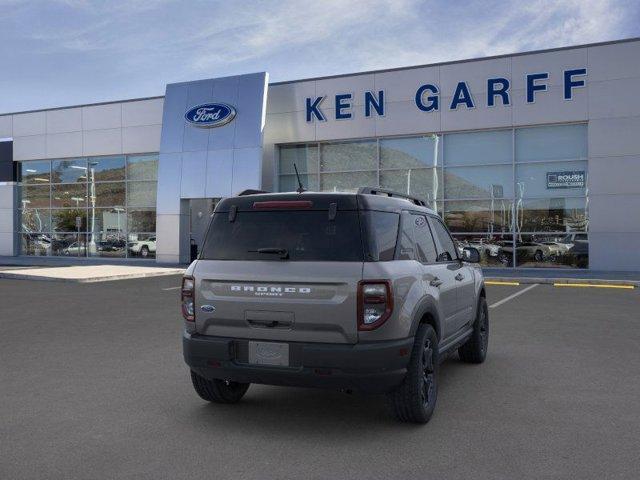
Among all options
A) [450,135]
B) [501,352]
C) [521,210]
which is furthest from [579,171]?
[501,352]

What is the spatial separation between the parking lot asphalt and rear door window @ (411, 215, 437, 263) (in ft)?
4.19

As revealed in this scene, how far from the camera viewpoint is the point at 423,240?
18.3 feet

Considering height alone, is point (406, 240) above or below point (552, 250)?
above

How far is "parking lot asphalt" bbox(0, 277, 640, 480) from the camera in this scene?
399cm

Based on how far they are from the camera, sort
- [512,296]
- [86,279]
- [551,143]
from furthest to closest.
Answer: [551,143] → [86,279] → [512,296]

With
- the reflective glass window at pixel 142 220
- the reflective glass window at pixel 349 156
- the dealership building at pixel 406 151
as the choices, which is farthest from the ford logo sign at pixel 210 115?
the reflective glass window at pixel 142 220

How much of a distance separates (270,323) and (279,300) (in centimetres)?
19

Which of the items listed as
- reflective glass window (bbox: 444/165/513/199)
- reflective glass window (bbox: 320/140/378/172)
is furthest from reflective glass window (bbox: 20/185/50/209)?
reflective glass window (bbox: 444/165/513/199)

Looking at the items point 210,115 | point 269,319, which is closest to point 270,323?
point 269,319

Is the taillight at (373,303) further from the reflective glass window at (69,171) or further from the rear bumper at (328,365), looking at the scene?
the reflective glass window at (69,171)

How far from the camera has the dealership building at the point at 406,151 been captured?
20062 millimetres

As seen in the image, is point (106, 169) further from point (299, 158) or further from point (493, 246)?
point (493, 246)

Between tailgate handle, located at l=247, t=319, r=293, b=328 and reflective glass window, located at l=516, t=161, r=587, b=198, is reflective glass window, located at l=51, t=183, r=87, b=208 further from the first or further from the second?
tailgate handle, located at l=247, t=319, r=293, b=328

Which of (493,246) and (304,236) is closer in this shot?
(304,236)
